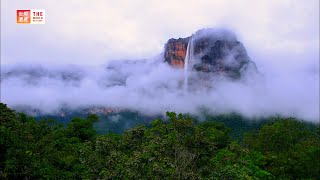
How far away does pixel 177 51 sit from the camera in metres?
134

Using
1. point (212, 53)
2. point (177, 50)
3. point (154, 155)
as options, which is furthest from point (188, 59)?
point (154, 155)

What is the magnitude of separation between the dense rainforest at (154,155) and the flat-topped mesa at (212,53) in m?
92.8

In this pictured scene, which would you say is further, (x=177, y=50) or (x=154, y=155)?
(x=177, y=50)

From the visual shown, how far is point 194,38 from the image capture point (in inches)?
5408

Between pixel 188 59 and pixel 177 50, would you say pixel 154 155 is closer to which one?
pixel 177 50

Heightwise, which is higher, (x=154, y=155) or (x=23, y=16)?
(x=23, y=16)

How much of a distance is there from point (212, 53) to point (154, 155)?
117 m

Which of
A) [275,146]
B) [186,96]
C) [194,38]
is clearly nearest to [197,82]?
[186,96]

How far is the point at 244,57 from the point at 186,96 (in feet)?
94.3

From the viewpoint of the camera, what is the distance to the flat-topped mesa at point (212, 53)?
128 meters

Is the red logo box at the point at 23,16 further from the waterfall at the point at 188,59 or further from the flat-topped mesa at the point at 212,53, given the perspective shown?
the waterfall at the point at 188,59

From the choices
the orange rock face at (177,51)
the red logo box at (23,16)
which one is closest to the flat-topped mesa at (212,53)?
the orange rock face at (177,51)

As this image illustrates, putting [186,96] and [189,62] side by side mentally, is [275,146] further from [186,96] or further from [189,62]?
[189,62]

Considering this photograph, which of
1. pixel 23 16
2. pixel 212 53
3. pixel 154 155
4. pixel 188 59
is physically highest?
pixel 23 16
